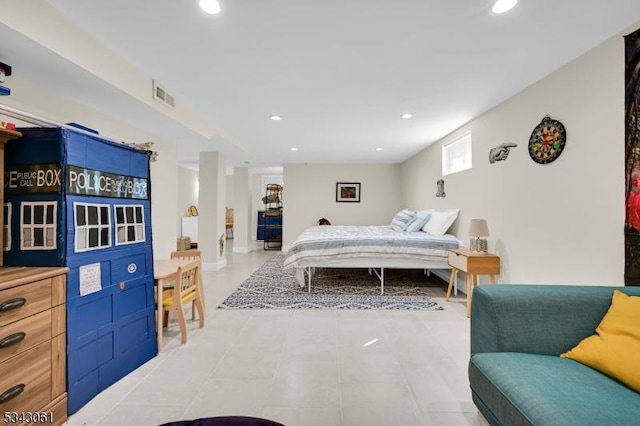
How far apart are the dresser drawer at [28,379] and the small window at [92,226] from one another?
0.53 metres

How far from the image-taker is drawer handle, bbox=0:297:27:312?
1.17 m

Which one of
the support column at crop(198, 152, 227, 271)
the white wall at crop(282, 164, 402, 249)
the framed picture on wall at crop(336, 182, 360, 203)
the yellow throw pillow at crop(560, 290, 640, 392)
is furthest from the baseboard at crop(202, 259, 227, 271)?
the yellow throw pillow at crop(560, 290, 640, 392)

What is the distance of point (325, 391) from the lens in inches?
66.1

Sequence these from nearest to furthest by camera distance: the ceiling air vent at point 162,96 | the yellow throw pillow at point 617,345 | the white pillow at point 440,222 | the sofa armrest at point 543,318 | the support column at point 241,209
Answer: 1. the yellow throw pillow at point 617,345
2. the sofa armrest at point 543,318
3. the ceiling air vent at point 162,96
4. the white pillow at point 440,222
5. the support column at point 241,209

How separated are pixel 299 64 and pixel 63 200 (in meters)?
1.85

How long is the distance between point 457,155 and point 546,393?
382 cm

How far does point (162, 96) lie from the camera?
2750mm

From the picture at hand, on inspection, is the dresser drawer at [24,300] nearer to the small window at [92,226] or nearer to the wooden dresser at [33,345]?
the wooden dresser at [33,345]

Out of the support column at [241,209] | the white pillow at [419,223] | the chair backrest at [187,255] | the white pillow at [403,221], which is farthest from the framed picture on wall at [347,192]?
the chair backrest at [187,255]

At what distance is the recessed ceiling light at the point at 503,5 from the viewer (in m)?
1.52

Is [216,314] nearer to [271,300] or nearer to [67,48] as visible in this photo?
[271,300]

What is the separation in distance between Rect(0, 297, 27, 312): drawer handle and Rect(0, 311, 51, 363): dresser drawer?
0.25 ft

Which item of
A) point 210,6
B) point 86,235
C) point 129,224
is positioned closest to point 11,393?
point 86,235

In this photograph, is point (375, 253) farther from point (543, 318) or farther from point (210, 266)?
point (210, 266)
